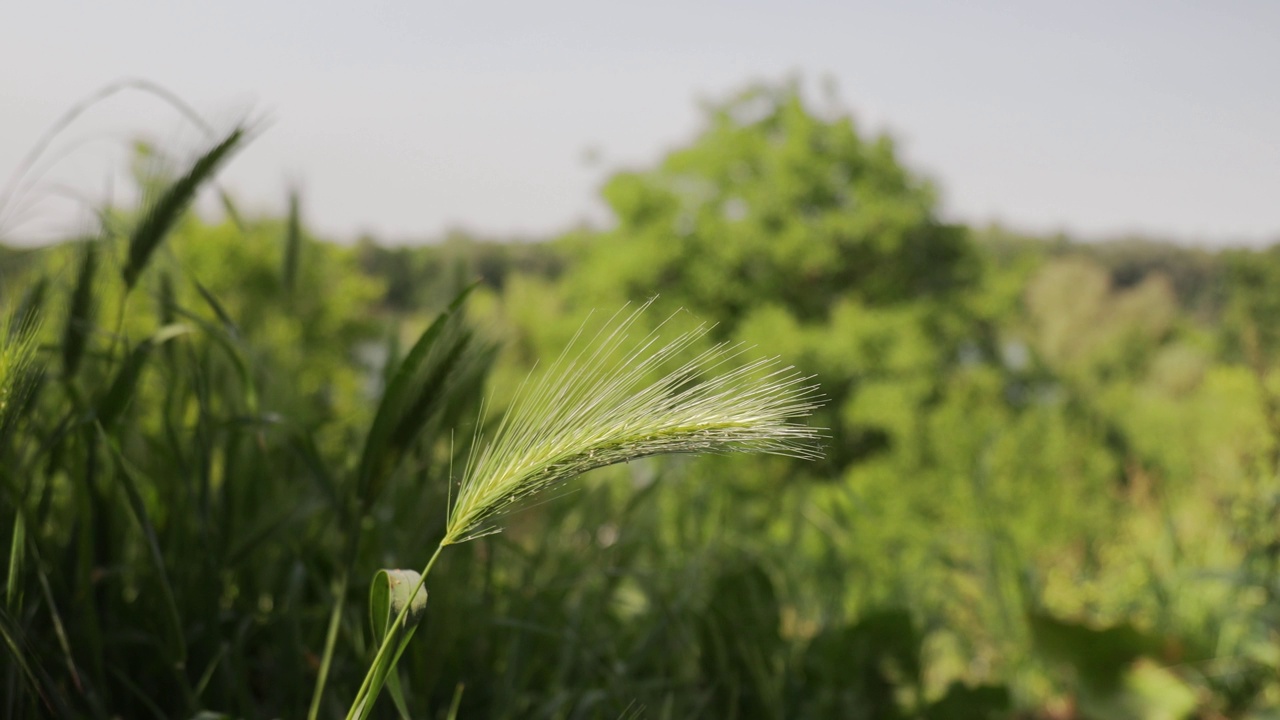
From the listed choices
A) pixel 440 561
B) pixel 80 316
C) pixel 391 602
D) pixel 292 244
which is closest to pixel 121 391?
pixel 80 316

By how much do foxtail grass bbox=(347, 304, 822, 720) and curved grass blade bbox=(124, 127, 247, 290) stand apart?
52cm

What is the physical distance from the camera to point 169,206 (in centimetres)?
86

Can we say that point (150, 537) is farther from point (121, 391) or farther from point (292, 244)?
point (292, 244)

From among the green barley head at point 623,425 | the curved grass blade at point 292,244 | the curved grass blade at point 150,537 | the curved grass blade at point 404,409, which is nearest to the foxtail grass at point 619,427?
the green barley head at point 623,425

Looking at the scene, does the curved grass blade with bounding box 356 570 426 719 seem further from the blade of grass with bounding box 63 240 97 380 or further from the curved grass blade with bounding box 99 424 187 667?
the blade of grass with bounding box 63 240 97 380

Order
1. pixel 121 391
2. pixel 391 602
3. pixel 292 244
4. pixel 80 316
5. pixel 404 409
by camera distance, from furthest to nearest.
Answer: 1. pixel 292 244
2. pixel 80 316
3. pixel 121 391
4. pixel 404 409
5. pixel 391 602

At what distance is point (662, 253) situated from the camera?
13680 mm

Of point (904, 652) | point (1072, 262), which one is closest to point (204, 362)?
point (904, 652)

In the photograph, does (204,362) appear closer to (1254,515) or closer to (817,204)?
(1254,515)

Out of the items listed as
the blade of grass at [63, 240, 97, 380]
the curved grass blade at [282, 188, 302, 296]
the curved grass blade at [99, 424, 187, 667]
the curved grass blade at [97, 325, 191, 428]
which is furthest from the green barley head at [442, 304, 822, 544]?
the curved grass blade at [282, 188, 302, 296]

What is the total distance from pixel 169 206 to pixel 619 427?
617mm

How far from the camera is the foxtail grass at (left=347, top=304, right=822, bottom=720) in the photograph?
0.46 metres

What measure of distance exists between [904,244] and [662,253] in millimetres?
3656

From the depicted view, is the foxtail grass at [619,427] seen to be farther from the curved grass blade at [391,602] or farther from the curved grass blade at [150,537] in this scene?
the curved grass blade at [150,537]
